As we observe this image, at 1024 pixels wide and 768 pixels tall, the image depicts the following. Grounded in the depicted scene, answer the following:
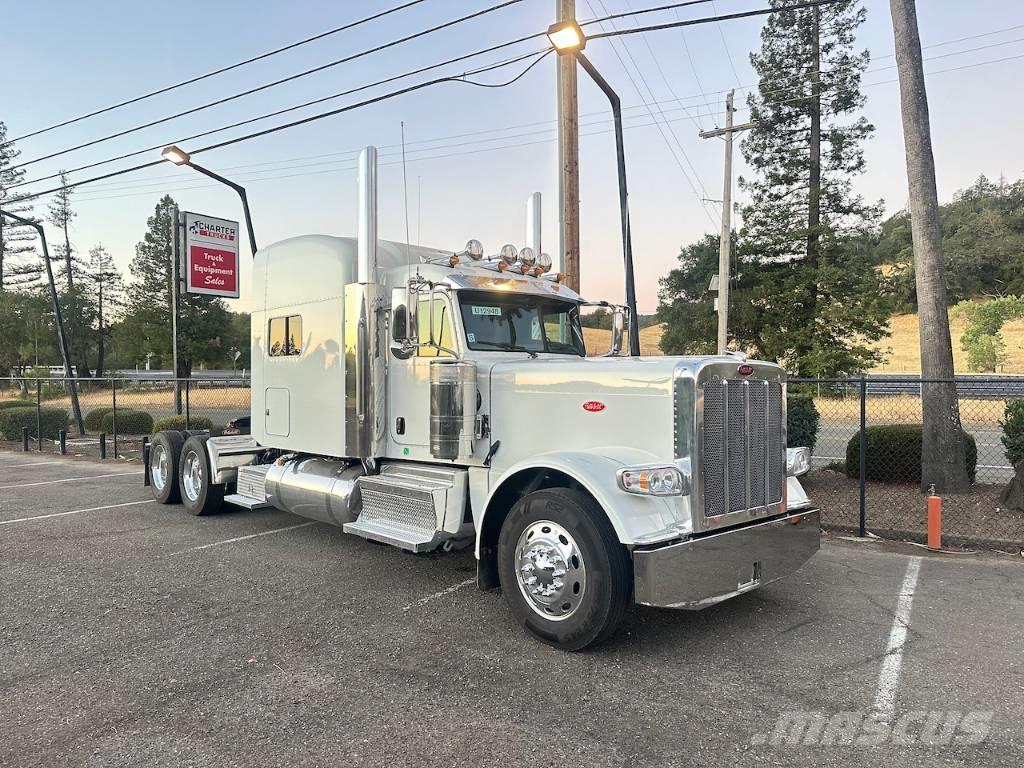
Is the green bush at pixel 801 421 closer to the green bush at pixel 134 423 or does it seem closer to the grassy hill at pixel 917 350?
the green bush at pixel 134 423

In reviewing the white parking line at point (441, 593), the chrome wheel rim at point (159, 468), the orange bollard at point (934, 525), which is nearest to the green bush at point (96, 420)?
the chrome wheel rim at point (159, 468)

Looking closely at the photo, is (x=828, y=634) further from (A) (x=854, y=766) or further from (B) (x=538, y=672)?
(B) (x=538, y=672)

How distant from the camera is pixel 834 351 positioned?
26.6m

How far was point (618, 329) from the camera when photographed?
263 inches

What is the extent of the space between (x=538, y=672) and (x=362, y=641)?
1.18 metres

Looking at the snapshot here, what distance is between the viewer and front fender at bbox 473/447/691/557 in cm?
395

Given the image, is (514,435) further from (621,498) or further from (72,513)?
(72,513)

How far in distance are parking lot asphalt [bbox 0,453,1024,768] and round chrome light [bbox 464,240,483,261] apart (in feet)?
8.90

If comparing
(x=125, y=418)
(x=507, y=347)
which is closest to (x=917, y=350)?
(x=125, y=418)

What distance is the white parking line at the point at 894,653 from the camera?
3473mm

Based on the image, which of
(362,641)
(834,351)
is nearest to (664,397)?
(362,641)

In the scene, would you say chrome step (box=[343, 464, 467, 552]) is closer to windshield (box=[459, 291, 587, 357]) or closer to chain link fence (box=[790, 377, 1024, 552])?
windshield (box=[459, 291, 587, 357])

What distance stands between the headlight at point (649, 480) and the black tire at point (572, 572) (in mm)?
288

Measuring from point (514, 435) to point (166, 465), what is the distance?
233 inches
